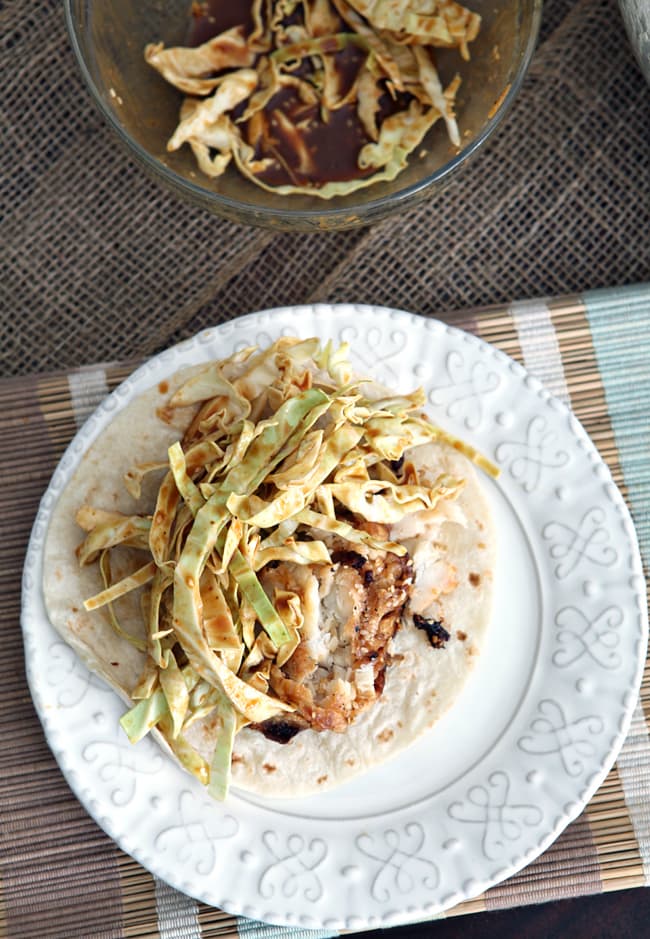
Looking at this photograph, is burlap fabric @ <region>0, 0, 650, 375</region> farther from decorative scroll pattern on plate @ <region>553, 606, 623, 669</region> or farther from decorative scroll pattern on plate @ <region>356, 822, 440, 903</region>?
decorative scroll pattern on plate @ <region>356, 822, 440, 903</region>

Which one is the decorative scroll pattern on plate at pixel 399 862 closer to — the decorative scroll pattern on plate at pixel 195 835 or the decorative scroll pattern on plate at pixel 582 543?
the decorative scroll pattern on plate at pixel 195 835

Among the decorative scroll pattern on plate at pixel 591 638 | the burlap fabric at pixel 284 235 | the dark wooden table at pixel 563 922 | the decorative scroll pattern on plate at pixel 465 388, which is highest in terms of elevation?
the burlap fabric at pixel 284 235

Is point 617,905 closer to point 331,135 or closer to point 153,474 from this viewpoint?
point 153,474

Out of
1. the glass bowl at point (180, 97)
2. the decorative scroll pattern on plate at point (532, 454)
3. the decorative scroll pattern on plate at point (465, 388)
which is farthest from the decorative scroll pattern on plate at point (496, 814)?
the glass bowl at point (180, 97)

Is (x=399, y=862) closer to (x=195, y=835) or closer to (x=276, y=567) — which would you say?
(x=195, y=835)

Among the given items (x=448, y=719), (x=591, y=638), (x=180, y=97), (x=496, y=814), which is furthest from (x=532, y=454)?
(x=180, y=97)

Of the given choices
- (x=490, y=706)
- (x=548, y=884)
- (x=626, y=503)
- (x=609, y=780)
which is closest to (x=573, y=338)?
(x=626, y=503)
